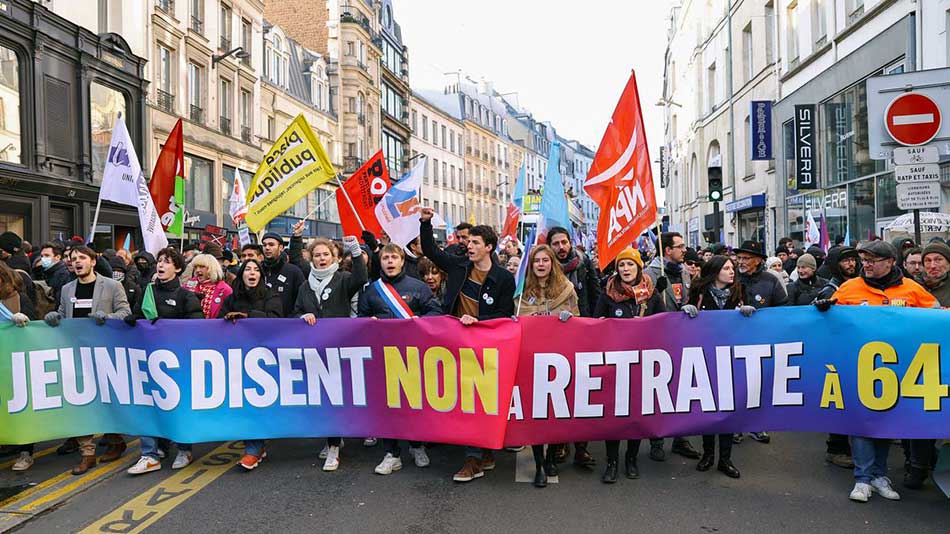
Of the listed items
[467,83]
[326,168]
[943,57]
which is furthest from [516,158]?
[326,168]

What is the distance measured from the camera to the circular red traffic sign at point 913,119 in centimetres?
756

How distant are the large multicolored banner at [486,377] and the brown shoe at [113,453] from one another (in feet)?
1.16

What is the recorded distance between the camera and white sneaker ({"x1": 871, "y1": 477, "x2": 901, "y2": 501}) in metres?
5.32

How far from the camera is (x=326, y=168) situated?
870cm

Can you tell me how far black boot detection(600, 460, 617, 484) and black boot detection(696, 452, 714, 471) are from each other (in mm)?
741

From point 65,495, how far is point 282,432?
5.08 feet

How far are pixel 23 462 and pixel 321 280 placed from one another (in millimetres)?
2774

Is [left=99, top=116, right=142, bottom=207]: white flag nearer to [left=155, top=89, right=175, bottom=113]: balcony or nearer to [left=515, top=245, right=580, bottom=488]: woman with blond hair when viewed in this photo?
[left=515, top=245, right=580, bottom=488]: woman with blond hair

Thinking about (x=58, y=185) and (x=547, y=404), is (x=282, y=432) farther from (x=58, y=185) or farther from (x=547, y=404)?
(x=58, y=185)

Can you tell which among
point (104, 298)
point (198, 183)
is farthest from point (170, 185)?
point (198, 183)

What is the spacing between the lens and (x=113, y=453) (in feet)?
21.3

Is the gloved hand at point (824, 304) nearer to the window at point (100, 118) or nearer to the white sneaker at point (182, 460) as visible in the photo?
the white sneaker at point (182, 460)

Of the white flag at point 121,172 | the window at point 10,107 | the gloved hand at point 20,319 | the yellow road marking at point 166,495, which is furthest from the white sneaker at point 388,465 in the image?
the window at point 10,107

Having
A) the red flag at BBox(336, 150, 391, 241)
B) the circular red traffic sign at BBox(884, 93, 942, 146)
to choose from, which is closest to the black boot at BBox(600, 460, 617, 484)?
the circular red traffic sign at BBox(884, 93, 942, 146)
